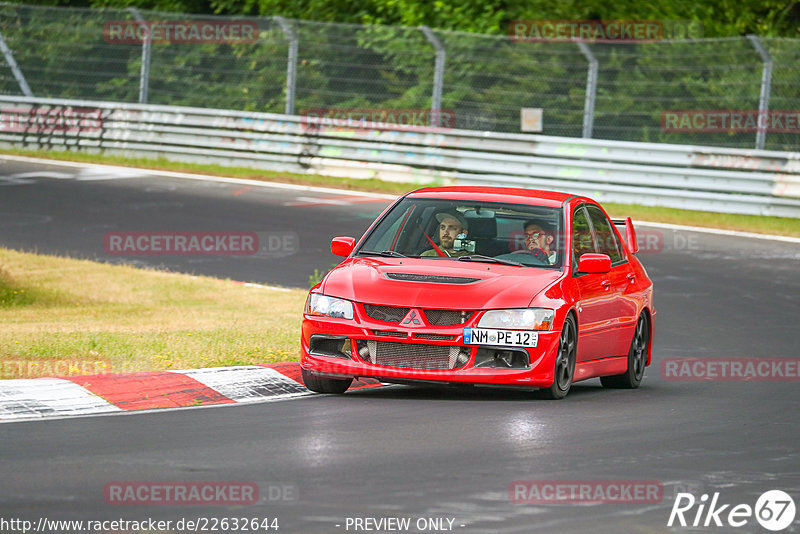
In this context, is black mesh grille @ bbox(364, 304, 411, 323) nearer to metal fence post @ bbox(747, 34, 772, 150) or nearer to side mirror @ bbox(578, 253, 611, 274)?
side mirror @ bbox(578, 253, 611, 274)

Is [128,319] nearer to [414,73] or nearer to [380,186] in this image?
[380,186]

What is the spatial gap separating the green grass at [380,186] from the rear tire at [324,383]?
42.7 ft

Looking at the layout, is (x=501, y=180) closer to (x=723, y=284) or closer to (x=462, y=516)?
(x=723, y=284)

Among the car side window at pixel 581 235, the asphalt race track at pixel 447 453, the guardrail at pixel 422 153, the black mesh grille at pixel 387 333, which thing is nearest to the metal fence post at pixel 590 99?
the guardrail at pixel 422 153

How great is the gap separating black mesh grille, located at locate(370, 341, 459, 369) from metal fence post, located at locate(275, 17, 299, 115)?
59.8 ft

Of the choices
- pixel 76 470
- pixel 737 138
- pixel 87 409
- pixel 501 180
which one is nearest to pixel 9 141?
pixel 501 180

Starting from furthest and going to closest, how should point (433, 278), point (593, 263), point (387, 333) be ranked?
point (593, 263), point (433, 278), point (387, 333)

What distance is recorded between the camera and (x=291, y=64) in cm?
2677

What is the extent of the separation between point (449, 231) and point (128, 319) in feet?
15.2

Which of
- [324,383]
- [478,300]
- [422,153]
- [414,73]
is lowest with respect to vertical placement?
[324,383]

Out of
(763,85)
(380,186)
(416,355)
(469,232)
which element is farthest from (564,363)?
(380,186)

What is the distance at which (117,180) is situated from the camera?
82.2ft

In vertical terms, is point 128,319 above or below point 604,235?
below

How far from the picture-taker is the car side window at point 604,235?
10891mm
